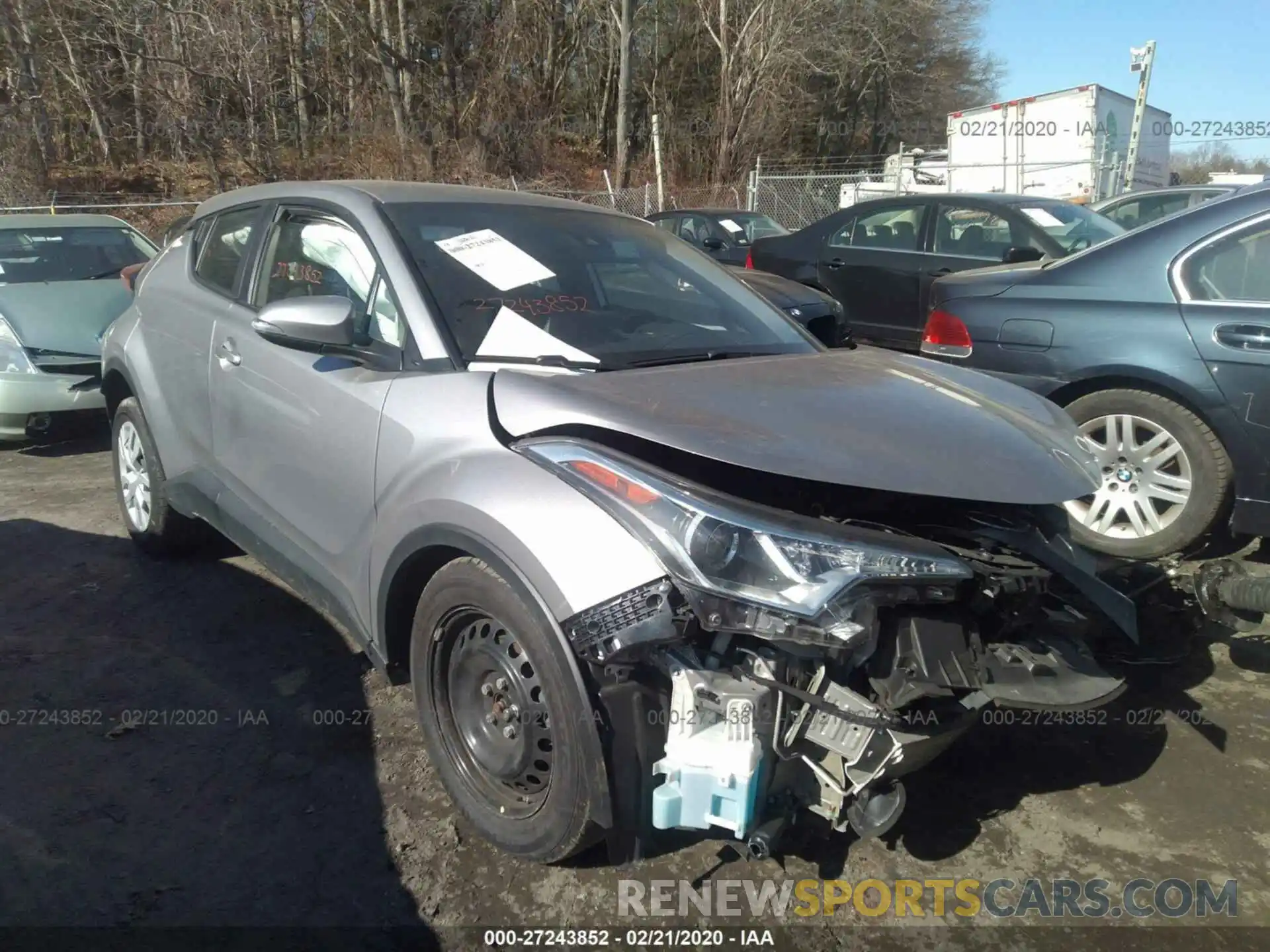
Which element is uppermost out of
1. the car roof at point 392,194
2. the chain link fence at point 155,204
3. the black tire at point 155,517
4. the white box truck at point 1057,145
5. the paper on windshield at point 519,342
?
the white box truck at point 1057,145

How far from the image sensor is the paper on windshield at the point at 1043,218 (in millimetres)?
7898

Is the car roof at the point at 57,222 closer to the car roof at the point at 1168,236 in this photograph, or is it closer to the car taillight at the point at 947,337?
the car taillight at the point at 947,337

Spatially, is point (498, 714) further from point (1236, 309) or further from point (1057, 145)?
point (1057, 145)

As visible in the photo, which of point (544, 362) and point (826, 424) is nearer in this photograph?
point (826, 424)

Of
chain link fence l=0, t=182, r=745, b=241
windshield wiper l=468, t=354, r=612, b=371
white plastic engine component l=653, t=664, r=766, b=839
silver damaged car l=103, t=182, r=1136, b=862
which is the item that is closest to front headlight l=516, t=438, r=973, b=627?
silver damaged car l=103, t=182, r=1136, b=862

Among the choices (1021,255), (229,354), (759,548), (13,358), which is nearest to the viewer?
(759,548)

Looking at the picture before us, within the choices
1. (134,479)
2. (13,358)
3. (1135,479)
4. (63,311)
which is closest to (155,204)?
(63,311)

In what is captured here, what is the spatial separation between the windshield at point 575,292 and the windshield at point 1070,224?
5.20 m

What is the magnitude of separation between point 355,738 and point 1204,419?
3670mm

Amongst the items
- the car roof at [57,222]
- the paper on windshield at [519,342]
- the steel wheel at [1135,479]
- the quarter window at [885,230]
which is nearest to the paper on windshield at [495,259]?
the paper on windshield at [519,342]

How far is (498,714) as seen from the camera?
2.47 m

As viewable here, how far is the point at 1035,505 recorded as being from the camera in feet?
8.03

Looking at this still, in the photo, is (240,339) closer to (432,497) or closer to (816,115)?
(432,497)

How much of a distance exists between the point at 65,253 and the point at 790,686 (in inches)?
298
